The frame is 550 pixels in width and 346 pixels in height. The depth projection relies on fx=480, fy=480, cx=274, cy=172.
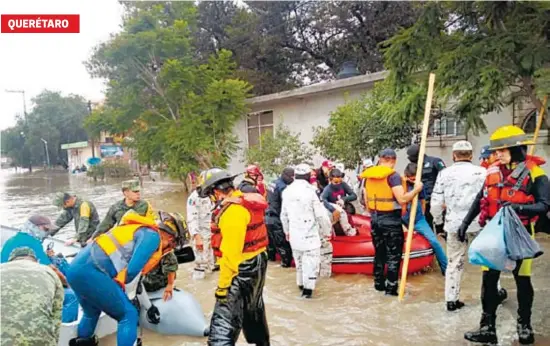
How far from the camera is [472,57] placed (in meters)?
6.11

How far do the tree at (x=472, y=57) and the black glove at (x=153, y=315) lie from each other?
435 cm

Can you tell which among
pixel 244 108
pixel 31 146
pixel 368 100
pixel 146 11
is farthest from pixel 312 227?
pixel 31 146

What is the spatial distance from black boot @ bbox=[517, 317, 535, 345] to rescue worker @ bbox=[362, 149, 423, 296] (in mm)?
1559

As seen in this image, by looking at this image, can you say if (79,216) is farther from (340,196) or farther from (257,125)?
(257,125)

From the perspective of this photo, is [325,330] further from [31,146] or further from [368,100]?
[31,146]

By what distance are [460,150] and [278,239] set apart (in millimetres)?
2936

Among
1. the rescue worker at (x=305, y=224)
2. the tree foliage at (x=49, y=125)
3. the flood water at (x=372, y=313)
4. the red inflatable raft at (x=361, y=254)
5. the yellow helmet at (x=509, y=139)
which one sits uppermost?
the tree foliage at (x=49, y=125)

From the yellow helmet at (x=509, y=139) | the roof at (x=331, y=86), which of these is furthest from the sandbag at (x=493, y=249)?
the roof at (x=331, y=86)

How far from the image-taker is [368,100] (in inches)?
379

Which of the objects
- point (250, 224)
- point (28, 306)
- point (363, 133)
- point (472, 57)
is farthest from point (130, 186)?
point (363, 133)

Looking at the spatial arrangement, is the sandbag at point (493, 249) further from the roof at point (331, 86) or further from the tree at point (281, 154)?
the tree at point (281, 154)

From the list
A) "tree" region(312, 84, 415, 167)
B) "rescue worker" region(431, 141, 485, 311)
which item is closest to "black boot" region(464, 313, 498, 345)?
"rescue worker" region(431, 141, 485, 311)

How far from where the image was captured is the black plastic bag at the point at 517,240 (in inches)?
138

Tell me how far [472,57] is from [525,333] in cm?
363
